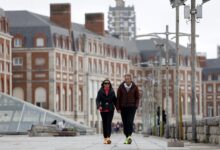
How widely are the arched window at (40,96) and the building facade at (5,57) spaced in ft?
30.7

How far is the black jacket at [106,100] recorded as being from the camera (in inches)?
1289

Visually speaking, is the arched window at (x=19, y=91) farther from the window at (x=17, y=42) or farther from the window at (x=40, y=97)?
the window at (x=17, y=42)

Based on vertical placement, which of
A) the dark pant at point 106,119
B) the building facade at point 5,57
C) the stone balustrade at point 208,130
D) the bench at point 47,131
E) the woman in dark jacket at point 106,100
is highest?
the building facade at point 5,57

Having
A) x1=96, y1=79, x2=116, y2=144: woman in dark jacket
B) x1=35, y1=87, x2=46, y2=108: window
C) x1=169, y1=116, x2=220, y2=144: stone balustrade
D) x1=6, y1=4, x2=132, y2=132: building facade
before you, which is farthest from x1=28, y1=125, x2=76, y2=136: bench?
x1=35, y1=87, x2=46, y2=108: window

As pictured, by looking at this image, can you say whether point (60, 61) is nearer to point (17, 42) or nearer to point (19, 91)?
point (17, 42)

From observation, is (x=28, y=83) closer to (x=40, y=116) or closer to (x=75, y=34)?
(x=75, y=34)

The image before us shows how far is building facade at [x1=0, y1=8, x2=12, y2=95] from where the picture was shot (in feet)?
440

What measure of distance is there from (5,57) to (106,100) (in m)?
104

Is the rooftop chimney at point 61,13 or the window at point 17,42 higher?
the rooftop chimney at point 61,13

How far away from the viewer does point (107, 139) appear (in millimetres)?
33656

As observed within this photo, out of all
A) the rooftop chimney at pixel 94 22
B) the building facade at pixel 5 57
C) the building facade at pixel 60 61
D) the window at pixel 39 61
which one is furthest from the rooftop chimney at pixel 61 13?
the building facade at pixel 5 57

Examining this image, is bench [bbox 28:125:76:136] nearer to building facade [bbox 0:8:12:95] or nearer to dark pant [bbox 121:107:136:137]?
dark pant [bbox 121:107:136:137]

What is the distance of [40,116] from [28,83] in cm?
5518

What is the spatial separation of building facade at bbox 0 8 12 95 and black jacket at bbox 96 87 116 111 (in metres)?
101
